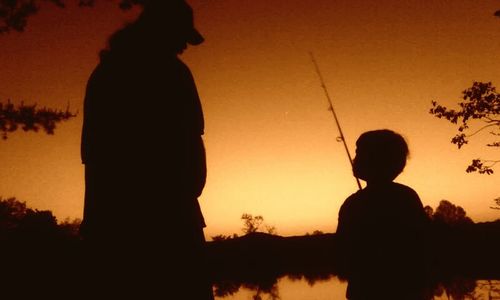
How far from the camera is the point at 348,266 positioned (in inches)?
79.9

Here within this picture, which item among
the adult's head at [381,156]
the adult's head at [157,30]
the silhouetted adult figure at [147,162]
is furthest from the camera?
the adult's head at [381,156]

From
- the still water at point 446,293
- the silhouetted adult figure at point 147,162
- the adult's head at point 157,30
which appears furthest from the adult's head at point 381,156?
the still water at point 446,293

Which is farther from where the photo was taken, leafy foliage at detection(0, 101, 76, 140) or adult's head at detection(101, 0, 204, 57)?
leafy foliage at detection(0, 101, 76, 140)

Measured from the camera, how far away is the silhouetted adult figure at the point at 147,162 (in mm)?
1668

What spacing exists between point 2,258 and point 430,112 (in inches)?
374

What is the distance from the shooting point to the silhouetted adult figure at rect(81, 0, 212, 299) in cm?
167

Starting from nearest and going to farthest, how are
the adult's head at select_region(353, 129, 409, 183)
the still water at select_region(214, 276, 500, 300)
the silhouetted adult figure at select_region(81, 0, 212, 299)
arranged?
1. the silhouetted adult figure at select_region(81, 0, 212, 299)
2. the adult's head at select_region(353, 129, 409, 183)
3. the still water at select_region(214, 276, 500, 300)

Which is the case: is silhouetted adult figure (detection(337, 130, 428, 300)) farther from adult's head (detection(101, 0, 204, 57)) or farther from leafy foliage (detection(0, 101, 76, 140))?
leafy foliage (detection(0, 101, 76, 140))

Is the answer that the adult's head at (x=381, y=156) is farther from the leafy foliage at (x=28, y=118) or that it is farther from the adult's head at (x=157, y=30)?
the leafy foliage at (x=28, y=118)

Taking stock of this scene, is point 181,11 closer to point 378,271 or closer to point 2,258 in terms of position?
point 378,271

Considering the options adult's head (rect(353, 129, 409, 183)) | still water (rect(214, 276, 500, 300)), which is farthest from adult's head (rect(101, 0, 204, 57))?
still water (rect(214, 276, 500, 300))

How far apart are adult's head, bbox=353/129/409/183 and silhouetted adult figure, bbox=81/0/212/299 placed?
2.88 ft

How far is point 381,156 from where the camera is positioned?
2.07 metres

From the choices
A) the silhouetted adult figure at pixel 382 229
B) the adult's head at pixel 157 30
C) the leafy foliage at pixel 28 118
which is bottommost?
the silhouetted adult figure at pixel 382 229
